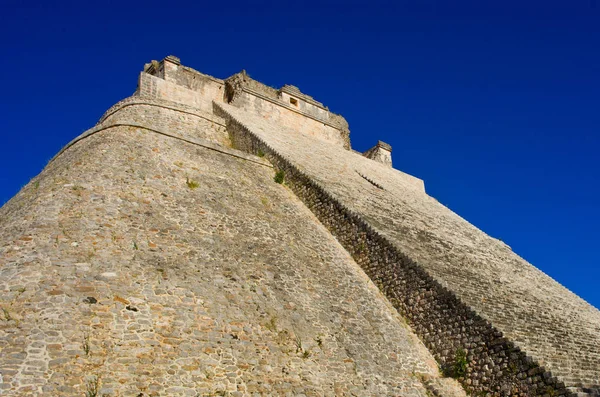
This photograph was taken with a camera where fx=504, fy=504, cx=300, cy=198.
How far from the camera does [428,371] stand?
8406mm

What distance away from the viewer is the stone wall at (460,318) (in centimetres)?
765

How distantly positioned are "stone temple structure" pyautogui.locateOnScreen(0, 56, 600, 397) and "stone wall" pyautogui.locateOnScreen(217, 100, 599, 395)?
0.10 ft

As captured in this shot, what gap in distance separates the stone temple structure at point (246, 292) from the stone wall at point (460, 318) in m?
0.03

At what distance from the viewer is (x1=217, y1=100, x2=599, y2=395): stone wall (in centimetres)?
765

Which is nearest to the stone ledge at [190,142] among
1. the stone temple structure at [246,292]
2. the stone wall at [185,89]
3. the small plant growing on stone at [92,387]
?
the stone temple structure at [246,292]

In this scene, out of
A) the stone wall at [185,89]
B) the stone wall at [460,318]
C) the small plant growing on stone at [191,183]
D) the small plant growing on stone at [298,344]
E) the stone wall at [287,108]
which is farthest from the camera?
the stone wall at [287,108]

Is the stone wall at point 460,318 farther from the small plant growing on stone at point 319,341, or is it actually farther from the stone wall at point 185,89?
the stone wall at point 185,89

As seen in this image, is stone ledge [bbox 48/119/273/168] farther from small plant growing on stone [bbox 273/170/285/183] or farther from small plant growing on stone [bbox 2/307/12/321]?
small plant growing on stone [bbox 2/307/12/321]

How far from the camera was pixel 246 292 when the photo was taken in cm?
791

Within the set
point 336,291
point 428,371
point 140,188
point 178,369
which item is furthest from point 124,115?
point 428,371

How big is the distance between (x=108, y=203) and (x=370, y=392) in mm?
5225

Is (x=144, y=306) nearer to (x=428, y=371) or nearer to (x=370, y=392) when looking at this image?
(x=370, y=392)

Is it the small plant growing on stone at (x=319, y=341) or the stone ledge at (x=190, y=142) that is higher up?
the stone ledge at (x=190, y=142)

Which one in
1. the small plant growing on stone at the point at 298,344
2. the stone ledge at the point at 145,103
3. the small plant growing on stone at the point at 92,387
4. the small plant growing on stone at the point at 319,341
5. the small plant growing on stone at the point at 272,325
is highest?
the stone ledge at the point at 145,103
